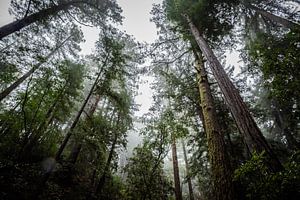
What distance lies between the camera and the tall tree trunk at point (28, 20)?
9.12m

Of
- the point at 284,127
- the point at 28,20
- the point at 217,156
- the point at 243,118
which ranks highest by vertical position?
the point at 28,20

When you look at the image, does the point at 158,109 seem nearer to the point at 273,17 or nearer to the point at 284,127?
the point at 273,17

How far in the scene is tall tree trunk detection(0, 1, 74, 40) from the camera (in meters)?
9.12

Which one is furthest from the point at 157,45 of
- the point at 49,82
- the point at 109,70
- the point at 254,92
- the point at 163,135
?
the point at 254,92

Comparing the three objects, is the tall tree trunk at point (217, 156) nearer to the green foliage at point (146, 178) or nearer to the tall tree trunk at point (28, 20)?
the green foliage at point (146, 178)

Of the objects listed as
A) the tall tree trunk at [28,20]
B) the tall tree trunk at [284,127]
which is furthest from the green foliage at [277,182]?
the tall tree trunk at [284,127]

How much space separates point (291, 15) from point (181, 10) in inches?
239

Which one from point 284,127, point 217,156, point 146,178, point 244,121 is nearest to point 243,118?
point 244,121

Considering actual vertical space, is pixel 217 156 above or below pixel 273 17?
below

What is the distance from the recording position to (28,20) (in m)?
9.87

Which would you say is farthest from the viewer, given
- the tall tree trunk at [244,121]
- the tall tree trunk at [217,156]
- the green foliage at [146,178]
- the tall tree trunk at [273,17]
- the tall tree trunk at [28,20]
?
the tall tree trunk at [273,17]

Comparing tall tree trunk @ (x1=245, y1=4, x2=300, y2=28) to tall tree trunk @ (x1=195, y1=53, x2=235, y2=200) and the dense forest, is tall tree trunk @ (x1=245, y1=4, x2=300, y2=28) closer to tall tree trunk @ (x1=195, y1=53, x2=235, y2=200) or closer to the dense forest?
the dense forest

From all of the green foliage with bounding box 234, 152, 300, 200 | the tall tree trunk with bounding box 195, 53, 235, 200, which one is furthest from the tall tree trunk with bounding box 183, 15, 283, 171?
the tall tree trunk with bounding box 195, 53, 235, 200

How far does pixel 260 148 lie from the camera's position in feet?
12.1
